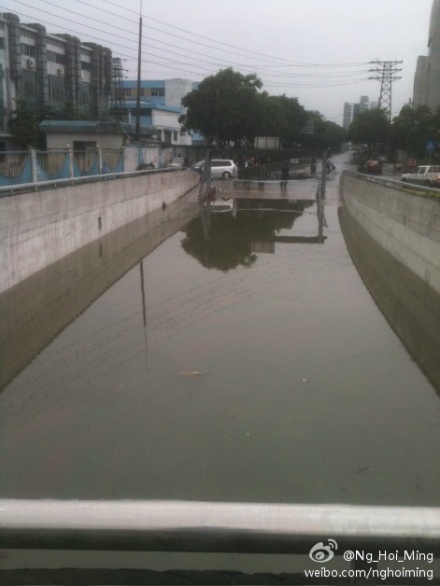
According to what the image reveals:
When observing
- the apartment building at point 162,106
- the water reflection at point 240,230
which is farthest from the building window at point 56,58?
the water reflection at point 240,230

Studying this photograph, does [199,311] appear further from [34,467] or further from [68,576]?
[68,576]

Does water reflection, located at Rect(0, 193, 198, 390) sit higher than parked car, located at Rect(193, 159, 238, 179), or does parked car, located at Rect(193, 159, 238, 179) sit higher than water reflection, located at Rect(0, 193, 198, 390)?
parked car, located at Rect(193, 159, 238, 179)

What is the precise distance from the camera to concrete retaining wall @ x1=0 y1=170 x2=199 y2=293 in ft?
40.3

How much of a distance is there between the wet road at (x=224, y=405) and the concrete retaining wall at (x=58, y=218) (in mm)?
1631

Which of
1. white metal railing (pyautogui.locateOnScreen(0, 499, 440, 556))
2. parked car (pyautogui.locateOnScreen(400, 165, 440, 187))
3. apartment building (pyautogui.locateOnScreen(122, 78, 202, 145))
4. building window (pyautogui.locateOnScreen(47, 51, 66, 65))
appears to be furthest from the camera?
apartment building (pyautogui.locateOnScreen(122, 78, 202, 145))

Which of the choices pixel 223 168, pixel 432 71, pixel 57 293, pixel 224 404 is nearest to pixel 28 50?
pixel 223 168

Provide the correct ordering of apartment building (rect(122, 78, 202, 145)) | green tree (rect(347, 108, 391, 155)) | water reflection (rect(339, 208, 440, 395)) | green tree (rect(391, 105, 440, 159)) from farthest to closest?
green tree (rect(347, 108, 391, 155))
apartment building (rect(122, 78, 202, 145))
green tree (rect(391, 105, 440, 159))
water reflection (rect(339, 208, 440, 395))

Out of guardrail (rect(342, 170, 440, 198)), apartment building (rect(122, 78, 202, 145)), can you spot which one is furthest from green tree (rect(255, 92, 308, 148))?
guardrail (rect(342, 170, 440, 198))

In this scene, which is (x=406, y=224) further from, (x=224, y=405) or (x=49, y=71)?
(x=49, y=71)

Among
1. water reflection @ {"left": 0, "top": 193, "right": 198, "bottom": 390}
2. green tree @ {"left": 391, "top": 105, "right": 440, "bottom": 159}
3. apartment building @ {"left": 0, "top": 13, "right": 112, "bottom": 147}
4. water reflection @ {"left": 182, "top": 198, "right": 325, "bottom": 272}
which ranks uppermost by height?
apartment building @ {"left": 0, "top": 13, "right": 112, "bottom": 147}

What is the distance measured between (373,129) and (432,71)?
880cm

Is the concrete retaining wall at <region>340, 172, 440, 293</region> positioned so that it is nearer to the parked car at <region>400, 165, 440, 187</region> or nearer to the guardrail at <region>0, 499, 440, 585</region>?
the parked car at <region>400, 165, 440, 187</region>

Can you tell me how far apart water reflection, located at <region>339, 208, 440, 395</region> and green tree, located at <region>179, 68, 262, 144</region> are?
38976 millimetres

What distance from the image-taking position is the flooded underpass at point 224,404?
5.89 meters
